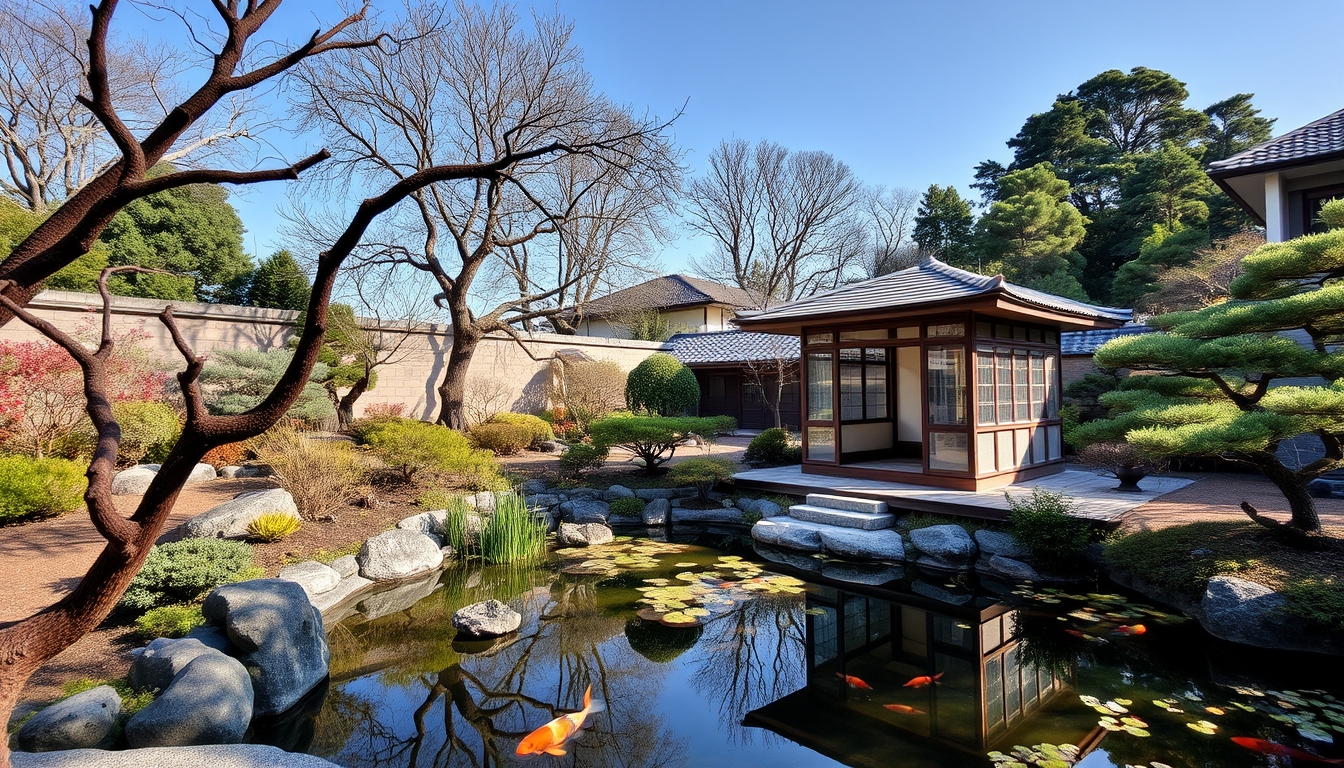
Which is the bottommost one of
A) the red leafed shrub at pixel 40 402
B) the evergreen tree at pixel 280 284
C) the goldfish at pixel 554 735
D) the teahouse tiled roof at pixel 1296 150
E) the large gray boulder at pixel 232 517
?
the goldfish at pixel 554 735

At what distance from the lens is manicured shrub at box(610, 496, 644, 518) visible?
8883mm

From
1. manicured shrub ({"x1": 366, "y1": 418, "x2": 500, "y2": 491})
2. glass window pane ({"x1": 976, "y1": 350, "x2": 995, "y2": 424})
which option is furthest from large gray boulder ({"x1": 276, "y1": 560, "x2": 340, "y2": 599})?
glass window pane ({"x1": 976, "y1": 350, "x2": 995, "y2": 424})

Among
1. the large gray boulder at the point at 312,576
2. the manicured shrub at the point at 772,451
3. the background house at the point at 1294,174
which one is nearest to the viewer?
the large gray boulder at the point at 312,576

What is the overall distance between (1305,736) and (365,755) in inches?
195

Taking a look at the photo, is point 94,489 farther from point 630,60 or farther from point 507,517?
point 630,60

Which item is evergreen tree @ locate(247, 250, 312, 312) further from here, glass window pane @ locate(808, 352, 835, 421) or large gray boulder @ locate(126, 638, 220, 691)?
large gray boulder @ locate(126, 638, 220, 691)

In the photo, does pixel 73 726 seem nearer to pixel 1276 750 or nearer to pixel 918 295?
pixel 1276 750

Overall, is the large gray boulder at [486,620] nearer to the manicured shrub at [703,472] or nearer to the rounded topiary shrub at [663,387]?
the manicured shrub at [703,472]

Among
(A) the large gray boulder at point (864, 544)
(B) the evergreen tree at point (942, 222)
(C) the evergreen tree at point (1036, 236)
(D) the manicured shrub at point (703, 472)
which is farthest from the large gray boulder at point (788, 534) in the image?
(B) the evergreen tree at point (942, 222)

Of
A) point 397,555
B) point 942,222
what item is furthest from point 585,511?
point 942,222

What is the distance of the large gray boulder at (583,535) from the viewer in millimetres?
7898

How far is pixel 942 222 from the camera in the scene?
27.3 meters

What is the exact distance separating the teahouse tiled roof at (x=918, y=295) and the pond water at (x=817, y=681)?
10.6 ft

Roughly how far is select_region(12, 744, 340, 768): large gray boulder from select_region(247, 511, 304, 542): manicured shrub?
3.62m
